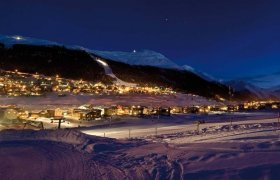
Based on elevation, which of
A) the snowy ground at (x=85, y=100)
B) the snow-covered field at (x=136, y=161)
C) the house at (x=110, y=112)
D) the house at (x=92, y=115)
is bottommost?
the snow-covered field at (x=136, y=161)

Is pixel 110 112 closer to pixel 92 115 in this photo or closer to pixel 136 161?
pixel 92 115

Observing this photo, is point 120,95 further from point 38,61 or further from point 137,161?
point 137,161

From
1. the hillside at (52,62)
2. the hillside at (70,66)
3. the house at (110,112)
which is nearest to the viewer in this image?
the house at (110,112)

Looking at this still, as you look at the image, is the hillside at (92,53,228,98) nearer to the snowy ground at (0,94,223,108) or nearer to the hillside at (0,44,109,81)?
the hillside at (0,44,109,81)

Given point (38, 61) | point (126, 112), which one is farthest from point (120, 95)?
point (38, 61)

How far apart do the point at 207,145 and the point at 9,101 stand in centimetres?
5722

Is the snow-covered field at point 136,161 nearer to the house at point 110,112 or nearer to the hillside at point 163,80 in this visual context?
the house at point 110,112

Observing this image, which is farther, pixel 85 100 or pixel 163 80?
pixel 163 80

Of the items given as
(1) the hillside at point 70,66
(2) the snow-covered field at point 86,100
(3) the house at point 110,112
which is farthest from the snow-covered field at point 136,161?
(1) the hillside at point 70,66

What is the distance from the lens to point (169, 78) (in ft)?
635

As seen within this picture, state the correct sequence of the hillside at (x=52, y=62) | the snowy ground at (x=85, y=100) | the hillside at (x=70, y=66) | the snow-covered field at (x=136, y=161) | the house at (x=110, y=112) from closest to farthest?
the snow-covered field at (x=136, y=161), the house at (x=110, y=112), the snowy ground at (x=85, y=100), the hillside at (x=52, y=62), the hillside at (x=70, y=66)

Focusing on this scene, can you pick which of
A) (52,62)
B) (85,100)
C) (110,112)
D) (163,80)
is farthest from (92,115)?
(163,80)

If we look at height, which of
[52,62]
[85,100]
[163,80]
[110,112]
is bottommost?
[110,112]

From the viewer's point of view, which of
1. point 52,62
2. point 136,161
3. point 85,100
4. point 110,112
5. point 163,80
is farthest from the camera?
point 163,80
